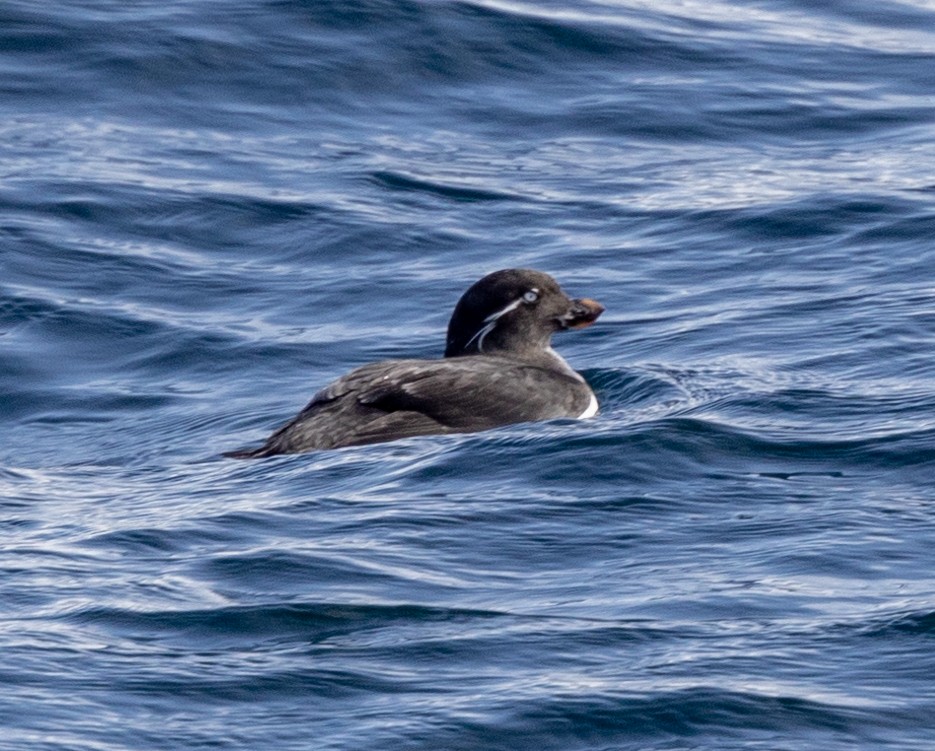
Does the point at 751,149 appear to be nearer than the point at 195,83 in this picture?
Yes

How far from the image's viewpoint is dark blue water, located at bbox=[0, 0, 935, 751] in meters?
6.15

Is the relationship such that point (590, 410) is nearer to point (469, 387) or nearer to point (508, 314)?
point (469, 387)

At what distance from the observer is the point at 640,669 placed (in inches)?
243

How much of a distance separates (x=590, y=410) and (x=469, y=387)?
26.9 inches

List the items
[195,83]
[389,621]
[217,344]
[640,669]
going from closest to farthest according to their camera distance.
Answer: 1. [640,669]
2. [389,621]
3. [217,344]
4. [195,83]

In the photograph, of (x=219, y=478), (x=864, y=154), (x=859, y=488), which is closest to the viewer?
(x=859, y=488)

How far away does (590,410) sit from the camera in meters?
9.98

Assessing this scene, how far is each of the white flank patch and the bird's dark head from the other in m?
0.64

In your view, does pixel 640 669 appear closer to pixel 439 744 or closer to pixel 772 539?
pixel 439 744

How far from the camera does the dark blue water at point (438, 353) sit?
20.2 ft

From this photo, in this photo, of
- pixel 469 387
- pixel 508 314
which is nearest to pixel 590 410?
pixel 469 387

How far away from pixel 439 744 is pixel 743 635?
1.17 meters

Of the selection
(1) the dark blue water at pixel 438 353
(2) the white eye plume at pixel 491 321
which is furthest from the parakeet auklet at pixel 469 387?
(1) the dark blue water at pixel 438 353

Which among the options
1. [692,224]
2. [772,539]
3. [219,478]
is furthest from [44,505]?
[692,224]
